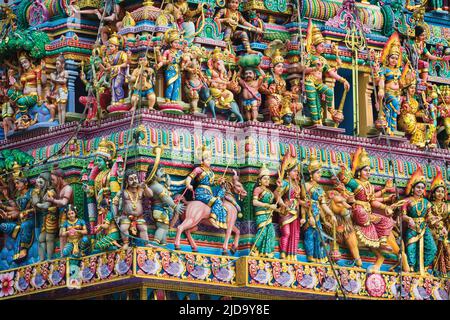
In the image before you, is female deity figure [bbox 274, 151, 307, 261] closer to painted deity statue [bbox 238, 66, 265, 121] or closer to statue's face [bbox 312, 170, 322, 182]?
statue's face [bbox 312, 170, 322, 182]

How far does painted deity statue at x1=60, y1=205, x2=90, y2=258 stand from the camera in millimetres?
41312

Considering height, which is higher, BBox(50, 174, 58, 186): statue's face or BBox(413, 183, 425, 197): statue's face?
BBox(413, 183, 425, 197): statue's face

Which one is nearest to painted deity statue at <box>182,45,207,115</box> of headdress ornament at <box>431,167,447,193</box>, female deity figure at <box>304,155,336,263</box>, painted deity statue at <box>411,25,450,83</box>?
female deity figure at <box>304,155,336,263</box>

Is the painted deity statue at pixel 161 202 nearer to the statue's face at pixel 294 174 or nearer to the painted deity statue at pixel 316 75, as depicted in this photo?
the statue's face at pixel 294 174

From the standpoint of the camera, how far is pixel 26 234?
1666 inches

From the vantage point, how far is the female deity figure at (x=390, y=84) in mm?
43688

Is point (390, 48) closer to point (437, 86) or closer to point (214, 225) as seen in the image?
Answer: point (437, 86)

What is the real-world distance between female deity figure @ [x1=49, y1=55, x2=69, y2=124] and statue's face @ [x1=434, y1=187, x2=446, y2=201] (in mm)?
6103

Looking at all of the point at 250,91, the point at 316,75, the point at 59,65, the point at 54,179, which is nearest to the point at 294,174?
the point at 250,91

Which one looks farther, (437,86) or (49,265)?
(437,86)

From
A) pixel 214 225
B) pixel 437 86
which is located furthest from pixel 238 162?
pixel 437 86

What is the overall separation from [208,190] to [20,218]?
3.20m

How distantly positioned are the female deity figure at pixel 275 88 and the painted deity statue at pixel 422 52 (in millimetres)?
3002

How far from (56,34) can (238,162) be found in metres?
3.72
